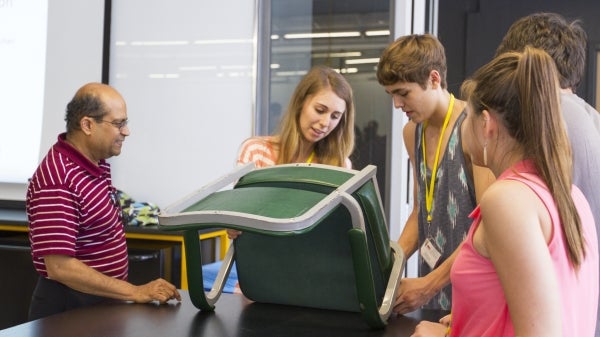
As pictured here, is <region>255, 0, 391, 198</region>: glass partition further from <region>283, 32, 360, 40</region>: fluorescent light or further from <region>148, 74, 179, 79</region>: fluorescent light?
<region>148, 74, 179, 79</region>: fluorescent light

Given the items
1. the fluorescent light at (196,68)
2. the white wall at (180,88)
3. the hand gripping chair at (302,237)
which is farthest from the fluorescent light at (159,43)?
the hand gripping chair at (302,237)

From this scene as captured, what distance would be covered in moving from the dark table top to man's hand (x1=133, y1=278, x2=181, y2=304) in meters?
0.02

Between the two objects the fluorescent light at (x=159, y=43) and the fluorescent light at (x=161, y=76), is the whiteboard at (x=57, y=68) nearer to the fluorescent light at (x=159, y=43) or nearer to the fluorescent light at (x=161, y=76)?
the fluorescent light at (x=159, y=43)

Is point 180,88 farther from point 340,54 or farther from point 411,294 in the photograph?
point 411,294

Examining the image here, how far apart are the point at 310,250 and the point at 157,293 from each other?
451mm

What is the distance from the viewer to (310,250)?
184 centimetres

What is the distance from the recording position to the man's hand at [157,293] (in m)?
1.99

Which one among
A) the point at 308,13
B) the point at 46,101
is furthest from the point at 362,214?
the point at 46,101

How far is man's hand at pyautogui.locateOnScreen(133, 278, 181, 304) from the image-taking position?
199 centimetres

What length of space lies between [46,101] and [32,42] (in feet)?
1.28

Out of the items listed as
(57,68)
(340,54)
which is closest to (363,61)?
(340,54)

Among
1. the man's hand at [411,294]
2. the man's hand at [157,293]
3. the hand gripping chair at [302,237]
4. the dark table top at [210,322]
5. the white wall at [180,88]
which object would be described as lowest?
the dark table top at [210,322]

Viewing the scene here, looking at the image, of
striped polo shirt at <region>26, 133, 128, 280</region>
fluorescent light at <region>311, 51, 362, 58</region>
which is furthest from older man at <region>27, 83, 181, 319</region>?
fluorescent light at <region>311, 51, 362, 58</region>

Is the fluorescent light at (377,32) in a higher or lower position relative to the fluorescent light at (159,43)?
higher
